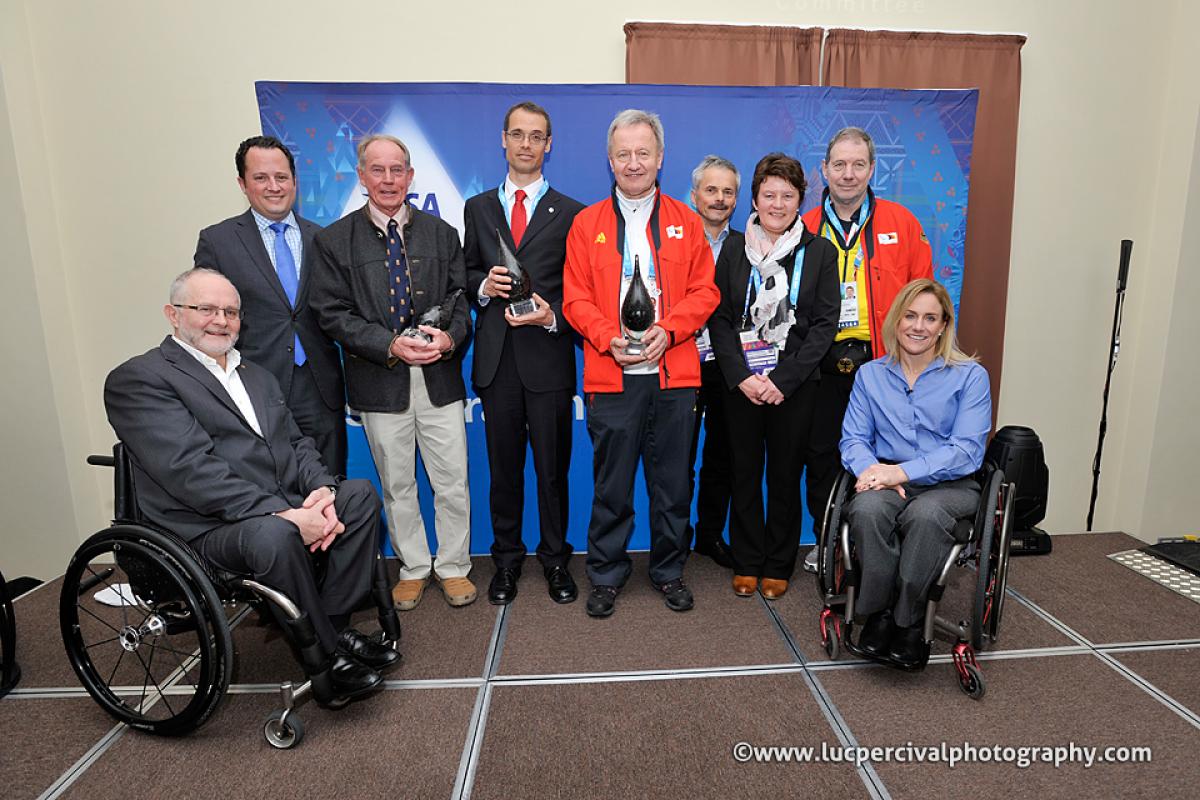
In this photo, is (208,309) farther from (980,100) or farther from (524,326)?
(980,100)

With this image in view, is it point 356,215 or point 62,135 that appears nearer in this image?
point 356,215

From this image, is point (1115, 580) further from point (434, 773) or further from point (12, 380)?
point (12, 380)

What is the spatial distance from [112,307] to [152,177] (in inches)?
26.0

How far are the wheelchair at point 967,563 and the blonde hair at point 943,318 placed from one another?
0.40 metres

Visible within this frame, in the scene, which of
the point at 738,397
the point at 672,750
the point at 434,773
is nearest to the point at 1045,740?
the point at 672,750

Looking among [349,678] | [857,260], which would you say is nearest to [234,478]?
[349,678]

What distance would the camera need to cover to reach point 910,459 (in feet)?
7.74

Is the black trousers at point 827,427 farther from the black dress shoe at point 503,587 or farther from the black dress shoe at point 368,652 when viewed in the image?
the black dress shoe at point 368,652

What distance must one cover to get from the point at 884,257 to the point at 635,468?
1.28 m

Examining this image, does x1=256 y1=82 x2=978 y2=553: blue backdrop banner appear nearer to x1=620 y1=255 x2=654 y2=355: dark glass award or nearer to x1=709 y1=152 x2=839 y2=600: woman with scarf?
x1=709 y1=152 x2=839 y2=600: woman with scarf

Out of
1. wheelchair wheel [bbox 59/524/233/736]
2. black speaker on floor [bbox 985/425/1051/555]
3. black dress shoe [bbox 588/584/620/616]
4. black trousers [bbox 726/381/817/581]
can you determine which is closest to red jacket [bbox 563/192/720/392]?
black trousers [bbox 726/381/817/581]

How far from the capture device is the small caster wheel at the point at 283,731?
1917 millimetres

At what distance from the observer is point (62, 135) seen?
3227mm

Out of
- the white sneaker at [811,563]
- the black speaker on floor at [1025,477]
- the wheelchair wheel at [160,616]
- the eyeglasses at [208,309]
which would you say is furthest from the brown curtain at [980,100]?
the wheelchair wheel at [160,616]
